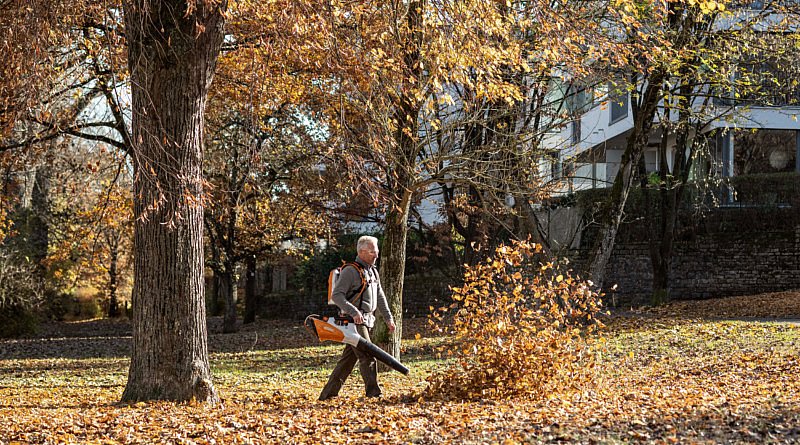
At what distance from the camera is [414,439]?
6371mm

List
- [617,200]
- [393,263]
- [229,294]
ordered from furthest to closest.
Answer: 1. [229,294]
2. [617,200]
3. [393,263]

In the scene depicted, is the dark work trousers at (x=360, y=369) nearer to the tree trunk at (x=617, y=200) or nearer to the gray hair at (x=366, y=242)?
the gray hair at (x=366, y=242)

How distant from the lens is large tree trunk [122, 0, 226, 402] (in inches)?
353

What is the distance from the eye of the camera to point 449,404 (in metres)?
8.22

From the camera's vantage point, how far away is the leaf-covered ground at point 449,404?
21.4 ft

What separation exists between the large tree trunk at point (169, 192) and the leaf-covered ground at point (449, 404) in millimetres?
494

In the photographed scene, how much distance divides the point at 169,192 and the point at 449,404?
3.61 m

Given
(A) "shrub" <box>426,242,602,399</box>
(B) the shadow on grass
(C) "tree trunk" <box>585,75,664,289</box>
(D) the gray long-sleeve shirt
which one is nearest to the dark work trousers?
(D) the gray long-sleeve shirt

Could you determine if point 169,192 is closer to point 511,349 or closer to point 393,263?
point 511,349

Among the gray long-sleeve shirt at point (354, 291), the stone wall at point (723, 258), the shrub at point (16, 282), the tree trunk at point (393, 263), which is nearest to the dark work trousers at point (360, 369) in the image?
the gray long-sleeve shirt at point (354, 291)

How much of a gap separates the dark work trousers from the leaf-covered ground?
199mm

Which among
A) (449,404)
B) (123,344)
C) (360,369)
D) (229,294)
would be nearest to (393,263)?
(360,369)

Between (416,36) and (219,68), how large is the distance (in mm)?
4689

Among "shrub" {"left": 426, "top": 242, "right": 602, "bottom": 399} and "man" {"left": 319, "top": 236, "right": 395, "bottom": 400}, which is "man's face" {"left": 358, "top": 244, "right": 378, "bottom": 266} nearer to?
"man" {"left": 319, "top": 236, "right": 395, "bottom": 400}
